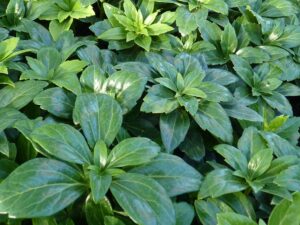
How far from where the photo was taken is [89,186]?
1.26 metres

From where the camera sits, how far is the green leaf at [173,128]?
153 centimetres

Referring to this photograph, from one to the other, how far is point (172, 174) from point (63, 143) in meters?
0.33

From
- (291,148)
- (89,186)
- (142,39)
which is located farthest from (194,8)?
(89,186)

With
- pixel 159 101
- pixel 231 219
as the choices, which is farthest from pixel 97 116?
pixel 231 219

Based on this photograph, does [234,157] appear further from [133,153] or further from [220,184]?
[133,153]

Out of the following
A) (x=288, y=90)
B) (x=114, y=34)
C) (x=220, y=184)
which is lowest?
(x=288, y=90)

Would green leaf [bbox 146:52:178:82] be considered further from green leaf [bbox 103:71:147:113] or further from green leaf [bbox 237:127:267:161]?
green leaf [bbox 237:127:267:161]

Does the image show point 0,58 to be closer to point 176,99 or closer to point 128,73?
point 128,73

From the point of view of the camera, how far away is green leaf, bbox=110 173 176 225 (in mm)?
1168

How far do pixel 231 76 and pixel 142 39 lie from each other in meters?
0.42

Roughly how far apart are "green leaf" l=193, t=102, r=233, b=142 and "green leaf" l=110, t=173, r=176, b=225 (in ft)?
1.27

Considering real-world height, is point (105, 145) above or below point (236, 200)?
above

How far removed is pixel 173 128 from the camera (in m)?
1.56

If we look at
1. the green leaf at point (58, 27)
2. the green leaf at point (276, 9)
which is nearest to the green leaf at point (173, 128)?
the green leaf at point (58, 27)
